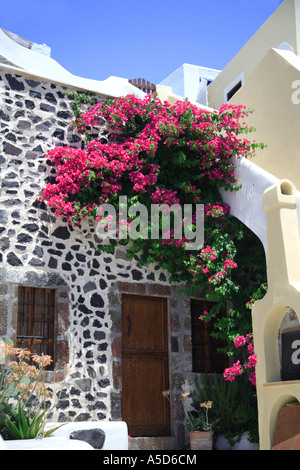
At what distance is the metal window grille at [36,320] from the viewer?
8.45 metres

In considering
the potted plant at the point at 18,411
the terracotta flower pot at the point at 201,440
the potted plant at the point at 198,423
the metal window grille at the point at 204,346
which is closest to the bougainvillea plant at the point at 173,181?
the metal window grille at the point at 204,346

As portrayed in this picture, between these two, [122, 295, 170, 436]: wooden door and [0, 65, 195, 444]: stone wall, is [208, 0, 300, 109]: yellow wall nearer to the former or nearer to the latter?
[0, 65, 195, 444]: stone wall

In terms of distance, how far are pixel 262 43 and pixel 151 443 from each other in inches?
369

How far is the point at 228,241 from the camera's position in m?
9.39

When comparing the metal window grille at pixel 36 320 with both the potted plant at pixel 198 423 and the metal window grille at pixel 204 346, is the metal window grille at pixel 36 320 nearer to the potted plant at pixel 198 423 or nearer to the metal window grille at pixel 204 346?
the potted plant at pixel 198 423

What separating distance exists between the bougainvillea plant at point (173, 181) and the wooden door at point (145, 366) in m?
0.64

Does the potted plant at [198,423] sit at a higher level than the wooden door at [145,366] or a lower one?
lower

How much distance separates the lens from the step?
8.73 metres

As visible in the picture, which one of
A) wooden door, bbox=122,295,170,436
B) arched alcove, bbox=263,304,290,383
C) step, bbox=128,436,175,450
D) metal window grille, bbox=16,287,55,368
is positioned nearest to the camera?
arched alcove, bbox=263,304,290,383

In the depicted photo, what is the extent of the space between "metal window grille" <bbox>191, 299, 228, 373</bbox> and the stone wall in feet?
1.44

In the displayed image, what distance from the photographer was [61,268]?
8.81 metres

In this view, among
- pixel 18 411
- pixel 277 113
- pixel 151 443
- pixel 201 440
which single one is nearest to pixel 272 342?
pixel 201 440

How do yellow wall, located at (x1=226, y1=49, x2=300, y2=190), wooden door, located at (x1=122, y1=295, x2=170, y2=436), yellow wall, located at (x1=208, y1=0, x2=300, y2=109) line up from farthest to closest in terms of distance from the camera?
yellow wall, located at (x1=208, y1=0, x2=300, y2=109)
yellow wall, located at (x1=226, y1=49, x2=300, y2=190)
wooden door, located at (x1=122, y1=295, x2=170, y2=436)

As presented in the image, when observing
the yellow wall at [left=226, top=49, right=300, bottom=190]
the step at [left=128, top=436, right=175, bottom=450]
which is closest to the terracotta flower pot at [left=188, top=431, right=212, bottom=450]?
the step at [left=128, top=436, right=175, bottom=450]
